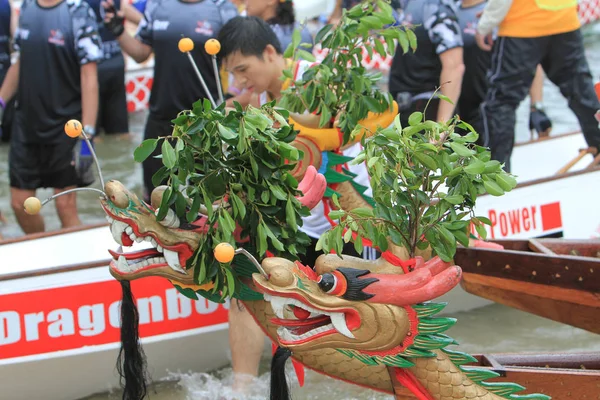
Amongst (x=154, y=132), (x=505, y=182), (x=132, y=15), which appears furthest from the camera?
(x=132, y=15)

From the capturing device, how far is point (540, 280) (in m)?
3.24

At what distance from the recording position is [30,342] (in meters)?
3.59

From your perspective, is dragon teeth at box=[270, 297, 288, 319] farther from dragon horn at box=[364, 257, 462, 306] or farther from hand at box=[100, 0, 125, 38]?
hand at box=[100, 0, 125, 38]

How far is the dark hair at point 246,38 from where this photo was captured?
3580 millimetres

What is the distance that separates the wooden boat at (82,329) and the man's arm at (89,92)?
1.19 metres

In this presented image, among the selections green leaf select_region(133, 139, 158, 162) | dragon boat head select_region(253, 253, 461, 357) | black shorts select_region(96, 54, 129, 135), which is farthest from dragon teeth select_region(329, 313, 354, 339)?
black shorts select_region(96, 54, 129, 135)

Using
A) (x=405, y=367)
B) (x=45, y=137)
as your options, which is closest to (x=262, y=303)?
(x=405, y=367)

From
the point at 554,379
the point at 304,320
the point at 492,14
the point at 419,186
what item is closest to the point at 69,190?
the point at 304,320

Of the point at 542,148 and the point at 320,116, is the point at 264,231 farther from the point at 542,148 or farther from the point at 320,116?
the point at 542,148

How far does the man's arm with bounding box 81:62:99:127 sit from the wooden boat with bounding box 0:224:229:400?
1189mm

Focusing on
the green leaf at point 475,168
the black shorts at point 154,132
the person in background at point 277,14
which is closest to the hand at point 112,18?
the black shorts at point 154,132

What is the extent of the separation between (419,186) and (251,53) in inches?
54.1

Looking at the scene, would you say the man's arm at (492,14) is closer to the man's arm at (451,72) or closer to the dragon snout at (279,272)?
the man's arm at (451,72)

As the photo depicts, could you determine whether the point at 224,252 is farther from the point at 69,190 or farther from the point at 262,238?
the point at 69,190
